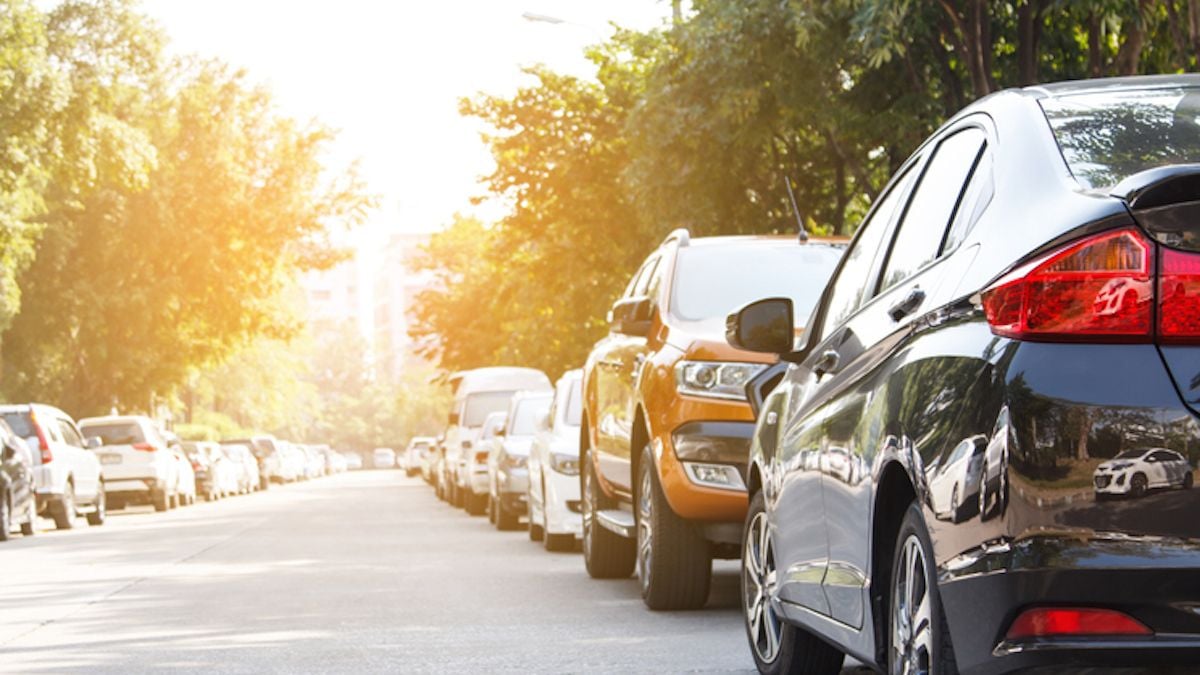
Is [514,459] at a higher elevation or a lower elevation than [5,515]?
higher

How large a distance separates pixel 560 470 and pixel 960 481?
13.2 metres

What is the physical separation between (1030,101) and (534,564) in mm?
11222

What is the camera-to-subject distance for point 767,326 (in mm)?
6535

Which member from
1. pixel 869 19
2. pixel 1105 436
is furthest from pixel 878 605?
pixel 869 19

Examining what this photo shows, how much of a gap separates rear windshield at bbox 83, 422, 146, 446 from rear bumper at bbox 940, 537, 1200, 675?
108 ft

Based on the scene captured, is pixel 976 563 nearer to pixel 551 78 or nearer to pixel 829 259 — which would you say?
pixel 829 259

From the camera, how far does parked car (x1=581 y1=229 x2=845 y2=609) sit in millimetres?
9812

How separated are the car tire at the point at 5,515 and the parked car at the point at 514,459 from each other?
19.2 feet

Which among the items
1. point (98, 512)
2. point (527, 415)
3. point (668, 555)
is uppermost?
point (668, 555)

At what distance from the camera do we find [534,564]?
15.6 m

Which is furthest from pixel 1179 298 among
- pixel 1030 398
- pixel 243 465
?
pixel 243 465

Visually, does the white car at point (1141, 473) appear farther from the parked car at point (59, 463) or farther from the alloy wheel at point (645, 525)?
the parked car at point (59, 463)

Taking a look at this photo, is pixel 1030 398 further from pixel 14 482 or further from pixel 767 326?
pixel 14 482

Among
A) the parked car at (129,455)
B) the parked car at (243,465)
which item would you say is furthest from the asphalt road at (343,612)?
the parked car at (243,465)
